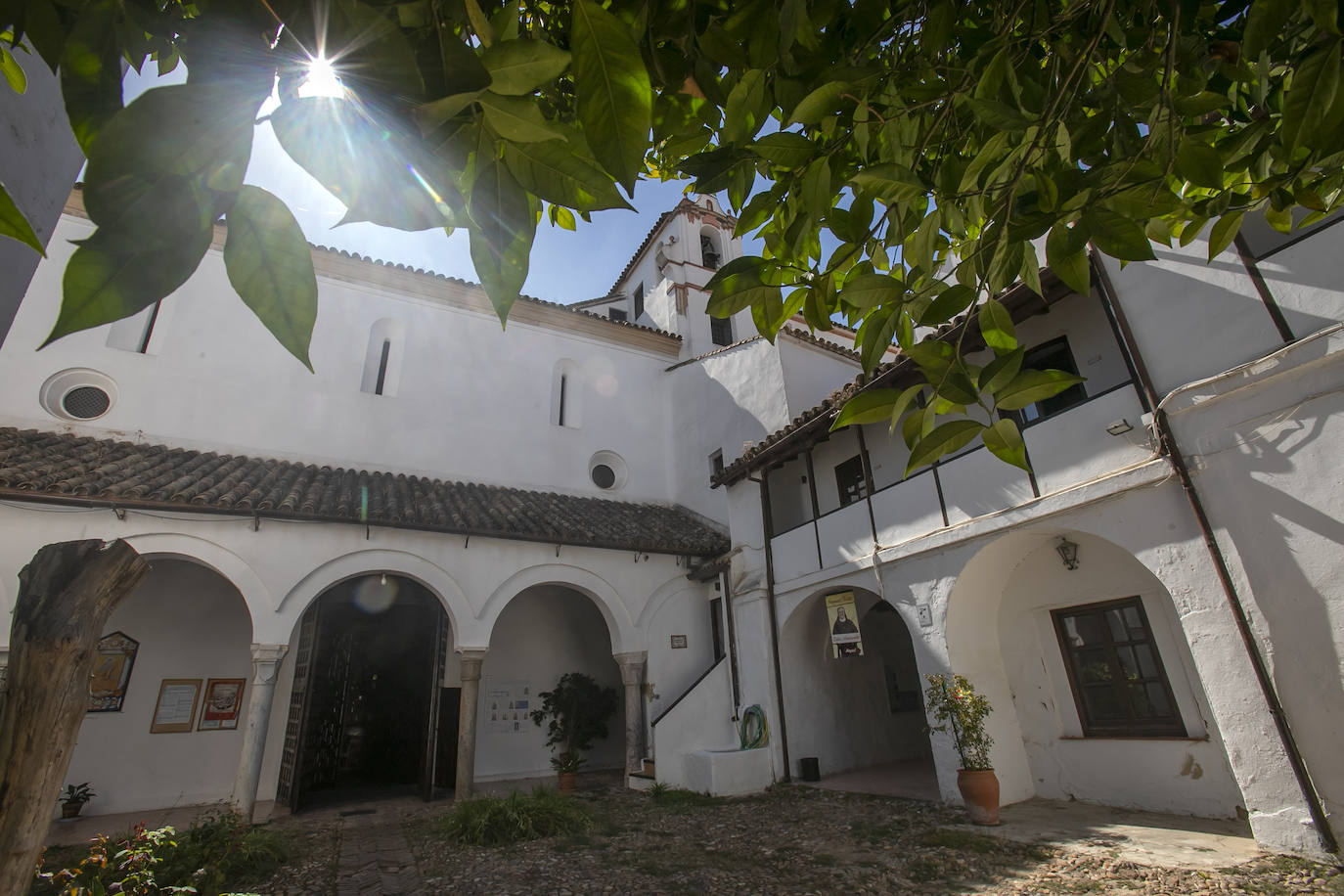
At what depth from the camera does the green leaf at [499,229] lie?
34.4 inches

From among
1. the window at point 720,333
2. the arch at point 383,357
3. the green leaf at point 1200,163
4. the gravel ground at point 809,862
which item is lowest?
the gravel ground at point 809,862

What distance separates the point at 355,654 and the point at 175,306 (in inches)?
268

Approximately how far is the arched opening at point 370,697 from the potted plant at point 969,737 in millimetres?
7013

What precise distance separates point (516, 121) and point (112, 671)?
11.6 metres

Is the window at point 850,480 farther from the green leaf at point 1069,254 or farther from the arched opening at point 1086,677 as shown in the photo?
the green leaf at point 1069,254

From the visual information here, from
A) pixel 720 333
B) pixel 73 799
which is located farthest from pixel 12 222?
pixel 720 333

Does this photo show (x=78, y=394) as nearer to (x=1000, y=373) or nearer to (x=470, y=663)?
(x=470, y=663)

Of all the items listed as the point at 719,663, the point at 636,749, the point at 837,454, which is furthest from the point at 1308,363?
the point at 636,749

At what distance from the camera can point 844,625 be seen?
886 cm

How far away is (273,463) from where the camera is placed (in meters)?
10.9

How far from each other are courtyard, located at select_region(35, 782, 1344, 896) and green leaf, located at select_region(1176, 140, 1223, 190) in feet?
16.3

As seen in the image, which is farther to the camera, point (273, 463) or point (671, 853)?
point (273, 463)

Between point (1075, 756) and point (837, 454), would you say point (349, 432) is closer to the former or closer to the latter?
point (837, 454)

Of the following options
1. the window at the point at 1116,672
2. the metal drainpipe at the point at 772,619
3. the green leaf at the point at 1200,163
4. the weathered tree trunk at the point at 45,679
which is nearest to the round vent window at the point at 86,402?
the metal drainpipe at the point at 772,619
